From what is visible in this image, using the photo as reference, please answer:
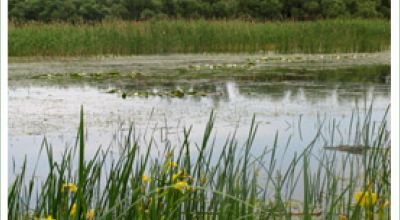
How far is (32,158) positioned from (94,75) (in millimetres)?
4521

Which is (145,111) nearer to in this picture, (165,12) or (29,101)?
(29,101)

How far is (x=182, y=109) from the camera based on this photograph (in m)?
5.74

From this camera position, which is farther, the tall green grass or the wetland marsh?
the wetland marsh

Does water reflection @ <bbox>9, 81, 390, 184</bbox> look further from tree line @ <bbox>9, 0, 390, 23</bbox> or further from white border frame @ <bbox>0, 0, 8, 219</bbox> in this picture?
tree line @ <bbox>9, 0, 390, 23</bbox>

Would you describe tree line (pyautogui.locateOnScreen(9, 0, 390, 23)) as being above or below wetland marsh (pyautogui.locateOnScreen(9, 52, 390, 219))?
above

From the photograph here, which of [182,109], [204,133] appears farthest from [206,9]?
[204,133]

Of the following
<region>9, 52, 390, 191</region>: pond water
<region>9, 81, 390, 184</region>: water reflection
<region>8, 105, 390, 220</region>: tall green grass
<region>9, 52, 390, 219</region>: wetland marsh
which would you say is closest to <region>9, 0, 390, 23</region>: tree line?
<region>9, 52, 390, 219</region>: wetland marsh

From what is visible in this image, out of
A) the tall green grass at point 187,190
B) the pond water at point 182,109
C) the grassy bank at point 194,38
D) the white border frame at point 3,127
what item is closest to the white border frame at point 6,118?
the white border frame at point 3,127

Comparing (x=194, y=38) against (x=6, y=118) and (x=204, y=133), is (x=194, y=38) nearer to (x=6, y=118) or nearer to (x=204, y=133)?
(x=204, y=133)

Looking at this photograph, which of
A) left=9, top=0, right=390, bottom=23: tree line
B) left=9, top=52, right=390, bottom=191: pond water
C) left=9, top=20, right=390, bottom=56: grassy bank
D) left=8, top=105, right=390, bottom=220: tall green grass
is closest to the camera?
left=8, top=105, right=390, bottom=220: tall green grass

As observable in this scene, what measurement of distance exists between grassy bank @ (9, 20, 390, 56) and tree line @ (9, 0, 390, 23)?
7.59m

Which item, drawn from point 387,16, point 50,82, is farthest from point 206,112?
point 387,16

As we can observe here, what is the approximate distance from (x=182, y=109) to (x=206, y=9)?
18.6 metres

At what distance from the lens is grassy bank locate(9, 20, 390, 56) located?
12047 millimetres
